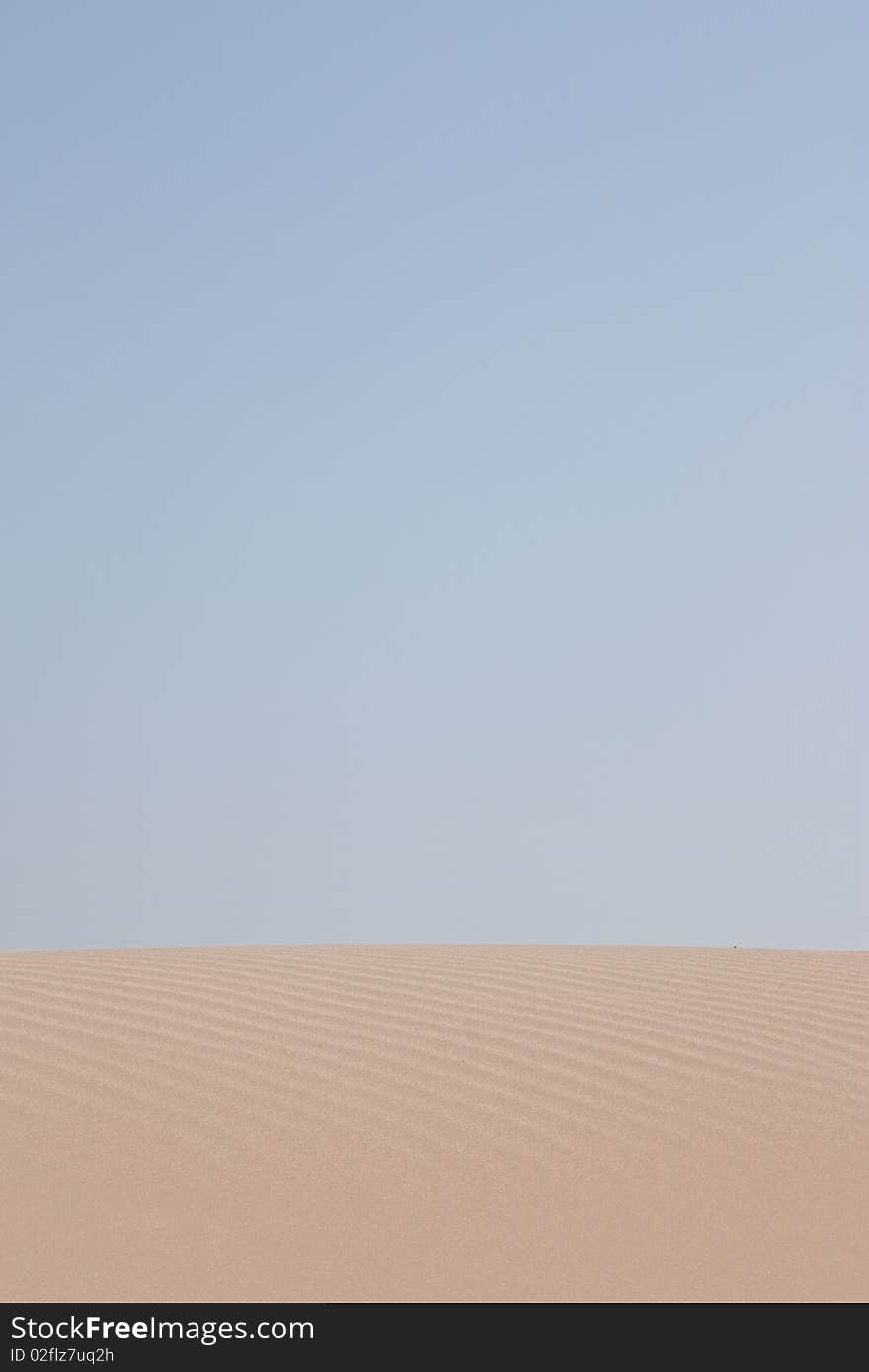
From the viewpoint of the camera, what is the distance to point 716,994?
8.72m

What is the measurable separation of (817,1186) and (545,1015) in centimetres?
252

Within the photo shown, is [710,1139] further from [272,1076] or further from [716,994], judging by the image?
[716,994]

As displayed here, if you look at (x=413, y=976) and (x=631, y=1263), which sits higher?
(x=413, y=976)

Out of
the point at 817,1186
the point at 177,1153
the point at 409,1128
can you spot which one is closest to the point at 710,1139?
the point at 817,1186

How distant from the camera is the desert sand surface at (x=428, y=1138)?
179 inches

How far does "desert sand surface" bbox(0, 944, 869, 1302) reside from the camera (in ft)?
14.9

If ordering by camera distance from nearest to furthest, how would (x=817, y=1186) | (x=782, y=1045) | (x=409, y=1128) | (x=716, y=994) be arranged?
(x=817, y=1186) < (x=409, y=1128) < (x=782, y=1045) < (x=716, y=994)

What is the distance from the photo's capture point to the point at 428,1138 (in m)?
5.76
